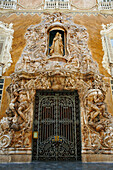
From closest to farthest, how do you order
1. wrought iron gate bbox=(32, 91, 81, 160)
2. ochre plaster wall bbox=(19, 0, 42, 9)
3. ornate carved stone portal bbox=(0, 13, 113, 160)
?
ornate carved stone portal bbox=(0, 13, 113, 160)
wrought iron gate bbox=(32, 91, 81, 160)
ochre plaster wall bbox=(19, 0, 42, 9)

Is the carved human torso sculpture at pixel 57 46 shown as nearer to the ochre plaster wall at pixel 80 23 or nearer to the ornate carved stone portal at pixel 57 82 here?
the ornate carved stone portal at pixel 57 82

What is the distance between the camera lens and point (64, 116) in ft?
25.6

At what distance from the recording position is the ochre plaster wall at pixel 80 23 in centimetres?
885

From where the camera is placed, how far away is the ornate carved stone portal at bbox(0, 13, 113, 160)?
23.0 ft

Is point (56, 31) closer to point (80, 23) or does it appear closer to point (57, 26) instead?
point (57, 26)

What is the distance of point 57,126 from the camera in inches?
297

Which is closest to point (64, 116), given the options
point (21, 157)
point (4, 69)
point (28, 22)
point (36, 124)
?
point (36, 124)

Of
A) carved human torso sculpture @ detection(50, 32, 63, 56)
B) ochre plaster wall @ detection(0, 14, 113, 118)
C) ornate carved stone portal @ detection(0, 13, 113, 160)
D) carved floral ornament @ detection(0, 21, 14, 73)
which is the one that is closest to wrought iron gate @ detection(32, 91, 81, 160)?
ornate carved stone portal @ detection(0, 13, 113, 160)

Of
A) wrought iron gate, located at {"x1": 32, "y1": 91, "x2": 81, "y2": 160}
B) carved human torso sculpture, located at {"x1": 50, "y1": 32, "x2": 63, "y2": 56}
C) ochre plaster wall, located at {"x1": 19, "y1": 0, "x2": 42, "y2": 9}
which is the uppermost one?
ochre plaster wall, located at {"x1": 19, "y1": 0, "x2": 42, "y2": 9}

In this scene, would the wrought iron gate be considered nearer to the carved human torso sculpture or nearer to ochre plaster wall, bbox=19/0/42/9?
the carved human torso sculpture

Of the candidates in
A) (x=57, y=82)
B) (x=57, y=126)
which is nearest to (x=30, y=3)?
(x=57, y=82)

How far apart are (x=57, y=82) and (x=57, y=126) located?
A: 2017 millimetres

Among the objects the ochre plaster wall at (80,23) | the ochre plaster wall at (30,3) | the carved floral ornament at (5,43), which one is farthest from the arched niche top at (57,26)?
the ochre plaster wall at (30,3)

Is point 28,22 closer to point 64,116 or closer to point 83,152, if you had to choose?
point 64,116
